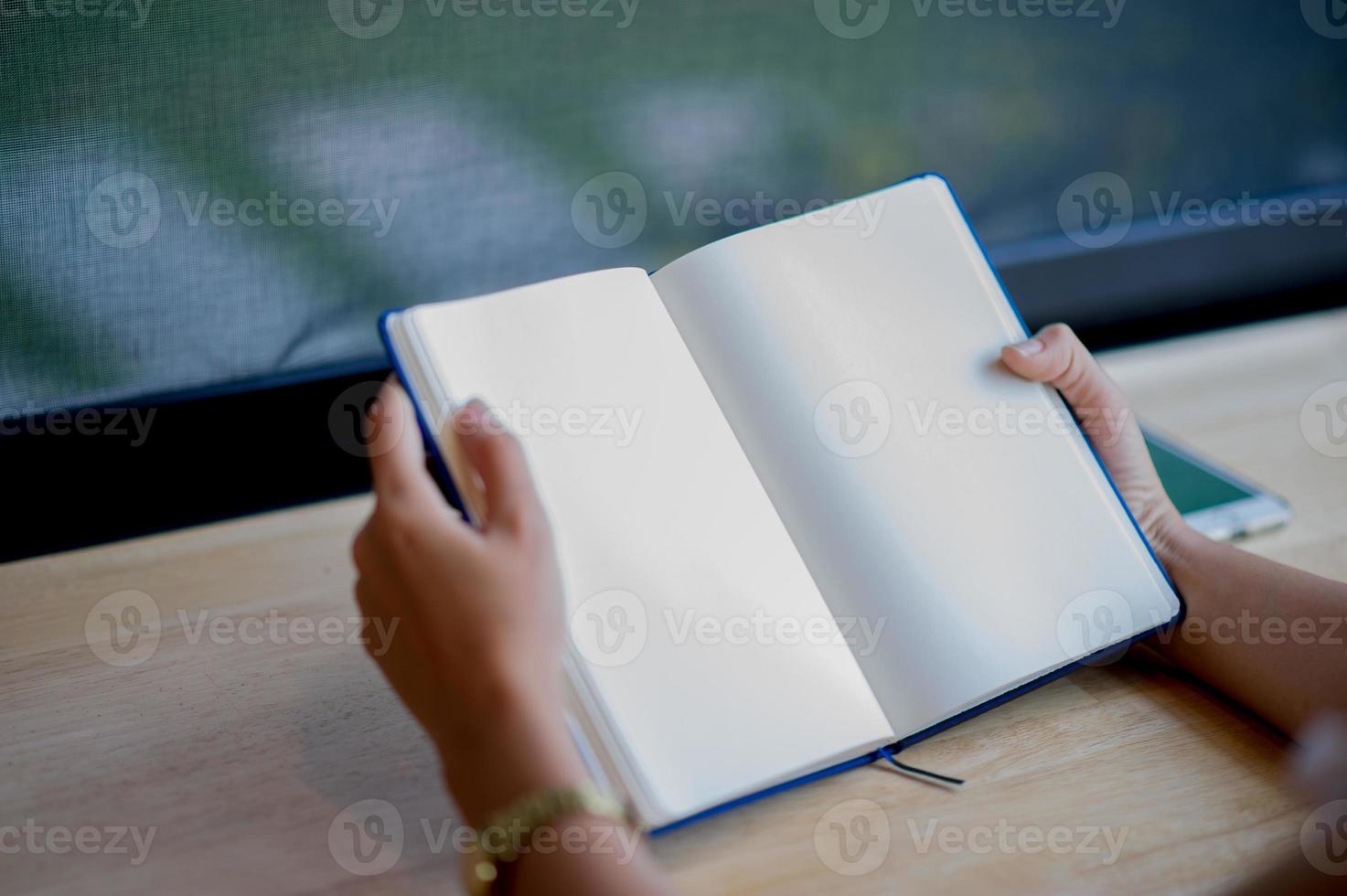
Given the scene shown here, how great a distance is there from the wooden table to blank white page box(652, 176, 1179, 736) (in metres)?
0.06

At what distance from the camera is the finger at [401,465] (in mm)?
522

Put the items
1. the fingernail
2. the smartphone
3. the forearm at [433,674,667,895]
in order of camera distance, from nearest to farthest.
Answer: the forearm at [433,674,667,895]
the fingernail
the smartphone

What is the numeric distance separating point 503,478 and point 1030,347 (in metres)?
0.38

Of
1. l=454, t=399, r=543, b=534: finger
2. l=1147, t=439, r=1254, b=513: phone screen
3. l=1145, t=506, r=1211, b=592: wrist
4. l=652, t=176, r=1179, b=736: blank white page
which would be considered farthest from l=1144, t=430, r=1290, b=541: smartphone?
l=454, t=399, r=543, b=534: finger

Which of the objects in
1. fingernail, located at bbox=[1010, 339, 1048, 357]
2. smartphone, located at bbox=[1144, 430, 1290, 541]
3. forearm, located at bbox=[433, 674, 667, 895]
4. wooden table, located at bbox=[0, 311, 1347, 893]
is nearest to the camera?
forearm, located at bbox=[433, 674, 667, 895]

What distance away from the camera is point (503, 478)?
1.71 ft

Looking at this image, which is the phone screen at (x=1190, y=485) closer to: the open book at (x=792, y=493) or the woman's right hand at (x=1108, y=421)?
the woman's right hand at (x=1108, y=421)

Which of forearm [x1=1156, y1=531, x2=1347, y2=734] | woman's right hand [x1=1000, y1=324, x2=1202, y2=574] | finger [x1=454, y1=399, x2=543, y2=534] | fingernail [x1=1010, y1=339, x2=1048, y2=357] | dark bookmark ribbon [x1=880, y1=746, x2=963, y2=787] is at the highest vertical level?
finger [x1=454, y1=399, x2=543, y2=534]

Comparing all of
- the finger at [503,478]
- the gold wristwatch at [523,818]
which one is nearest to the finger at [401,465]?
the finger at [503,478]

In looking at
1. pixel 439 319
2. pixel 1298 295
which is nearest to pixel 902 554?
pixel 439 319

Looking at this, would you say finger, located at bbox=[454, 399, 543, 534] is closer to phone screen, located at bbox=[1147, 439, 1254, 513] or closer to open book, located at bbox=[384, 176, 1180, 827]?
open book, located at bbox=[384, 176, 1180, 827]

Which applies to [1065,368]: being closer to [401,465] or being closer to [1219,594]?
[1219,594]

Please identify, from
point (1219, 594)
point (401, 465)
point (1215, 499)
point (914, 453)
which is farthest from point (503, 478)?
point (1215, 499)

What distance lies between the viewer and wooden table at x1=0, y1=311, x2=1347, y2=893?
0.57 m
